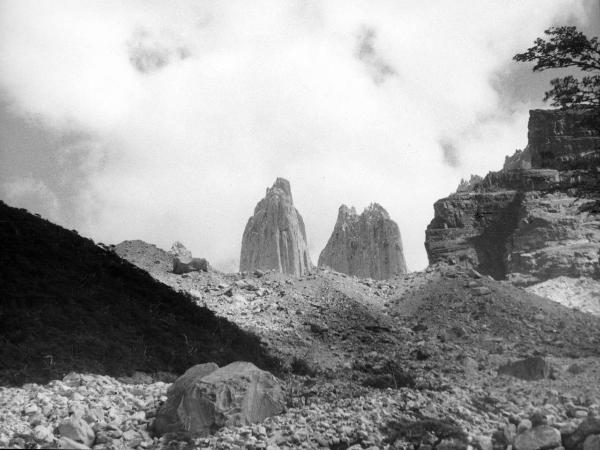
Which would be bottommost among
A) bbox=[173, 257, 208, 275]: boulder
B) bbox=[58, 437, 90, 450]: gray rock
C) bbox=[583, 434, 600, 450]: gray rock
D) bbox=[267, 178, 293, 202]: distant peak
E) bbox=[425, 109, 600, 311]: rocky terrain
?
bbox=[583, 434, 600, 450]: gray rock

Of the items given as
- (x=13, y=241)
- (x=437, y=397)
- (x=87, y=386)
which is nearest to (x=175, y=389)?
(x=87, y=386)

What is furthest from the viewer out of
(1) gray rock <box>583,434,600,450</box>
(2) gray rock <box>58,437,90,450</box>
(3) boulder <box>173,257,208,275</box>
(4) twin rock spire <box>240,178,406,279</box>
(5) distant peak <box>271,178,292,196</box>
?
(5) distant peak <box>271,178,292,196</box>

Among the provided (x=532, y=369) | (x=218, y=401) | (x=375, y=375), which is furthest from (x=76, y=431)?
(x=532, y=369)

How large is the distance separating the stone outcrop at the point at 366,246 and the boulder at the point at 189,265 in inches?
2621

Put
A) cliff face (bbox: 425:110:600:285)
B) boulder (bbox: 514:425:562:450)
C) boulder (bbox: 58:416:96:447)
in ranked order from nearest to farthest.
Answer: boulder (bbox: 58:416:96:447) < boulder (bbox: 514:425:562:450) < cliff face (bbox: 425:110:600:285)

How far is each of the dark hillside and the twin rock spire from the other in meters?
79.2

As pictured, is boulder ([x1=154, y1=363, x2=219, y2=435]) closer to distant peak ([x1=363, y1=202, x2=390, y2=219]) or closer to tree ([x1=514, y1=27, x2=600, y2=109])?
tree ([x1=514, y1=27, x2=600, y2=109])

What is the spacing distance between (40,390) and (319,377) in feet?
29.7

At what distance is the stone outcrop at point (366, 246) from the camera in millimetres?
100312

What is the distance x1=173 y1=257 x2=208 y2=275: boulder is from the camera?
109 feet

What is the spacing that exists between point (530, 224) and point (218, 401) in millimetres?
42467

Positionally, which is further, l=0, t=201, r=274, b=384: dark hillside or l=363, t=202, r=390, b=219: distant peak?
l=363, t=202, r=390, b=219: distant peak

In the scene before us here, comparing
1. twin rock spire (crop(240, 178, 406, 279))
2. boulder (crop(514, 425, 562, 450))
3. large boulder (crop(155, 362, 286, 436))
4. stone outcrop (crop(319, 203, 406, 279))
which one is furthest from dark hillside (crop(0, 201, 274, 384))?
twin rock spire (crop(240, 178, 406, 279))

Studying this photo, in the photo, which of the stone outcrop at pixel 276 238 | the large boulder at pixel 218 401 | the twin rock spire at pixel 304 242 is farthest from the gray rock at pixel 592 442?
the stone outcrop at pixel 276 238
